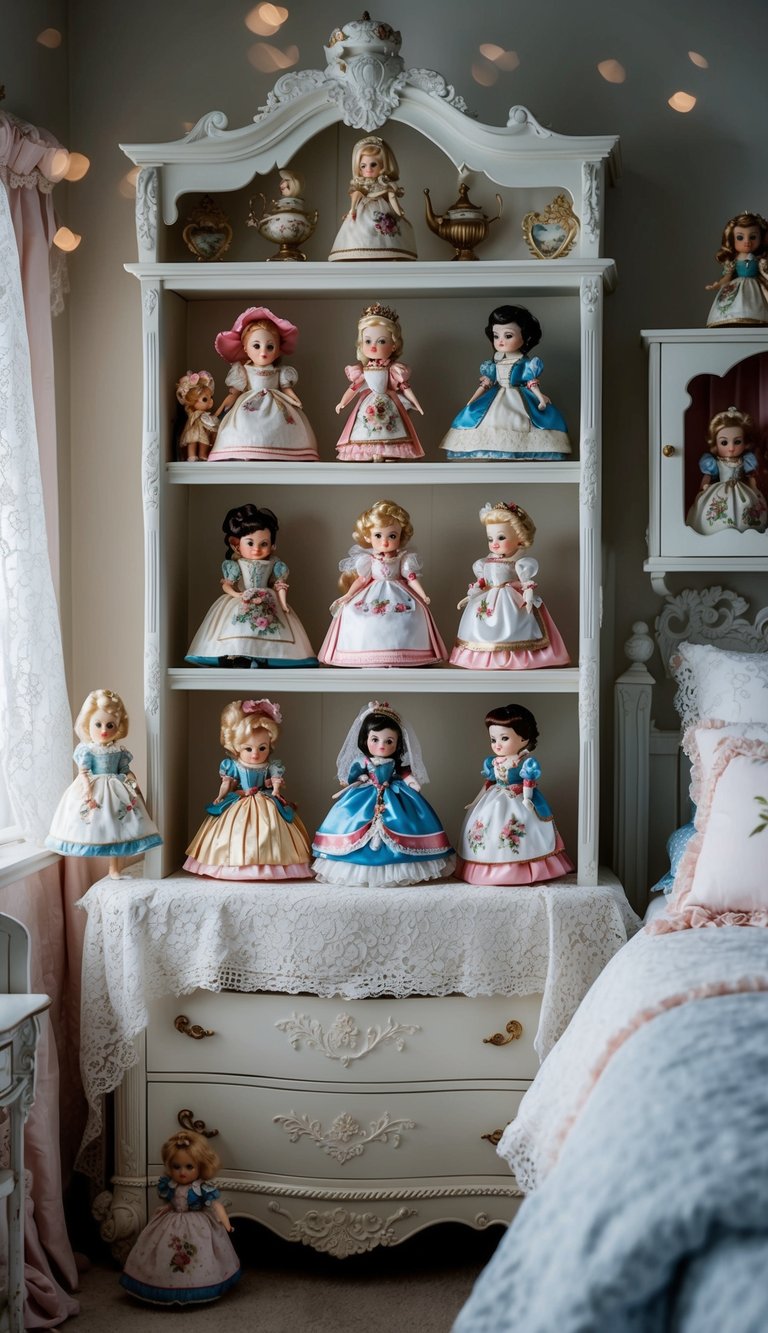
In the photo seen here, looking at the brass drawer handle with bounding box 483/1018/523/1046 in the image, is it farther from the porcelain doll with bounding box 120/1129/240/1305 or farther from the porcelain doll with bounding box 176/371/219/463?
the porcelain doll with bounding box 176/371/219/463

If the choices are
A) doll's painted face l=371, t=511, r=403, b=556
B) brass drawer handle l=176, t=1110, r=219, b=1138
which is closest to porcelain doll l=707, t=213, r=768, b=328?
doll's painted face l=371, t=511, r=403, b=556

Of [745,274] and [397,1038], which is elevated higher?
[745,274]

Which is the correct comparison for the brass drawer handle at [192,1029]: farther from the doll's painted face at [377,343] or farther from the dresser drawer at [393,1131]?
the doll's painted face at [377,343]

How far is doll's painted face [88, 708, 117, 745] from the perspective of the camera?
2.59 metres

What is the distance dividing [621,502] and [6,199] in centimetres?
143

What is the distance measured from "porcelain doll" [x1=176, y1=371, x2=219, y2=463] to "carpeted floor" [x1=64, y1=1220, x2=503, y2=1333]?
5.38 ft

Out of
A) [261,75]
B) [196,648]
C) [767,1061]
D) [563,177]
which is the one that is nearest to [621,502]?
[563,177]

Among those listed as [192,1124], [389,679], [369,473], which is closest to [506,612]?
[389,679]

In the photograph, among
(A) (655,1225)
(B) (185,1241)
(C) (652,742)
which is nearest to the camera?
(A) (655,1225)

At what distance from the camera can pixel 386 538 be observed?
8.79 ft

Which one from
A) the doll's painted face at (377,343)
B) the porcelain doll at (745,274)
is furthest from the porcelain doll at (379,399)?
the porcelain doll at (745,274)

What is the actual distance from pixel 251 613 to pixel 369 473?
0.38 meters

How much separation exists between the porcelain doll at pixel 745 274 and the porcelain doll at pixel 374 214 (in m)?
0.66

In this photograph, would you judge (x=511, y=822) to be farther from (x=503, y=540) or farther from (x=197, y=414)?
(x=197, y=414)
